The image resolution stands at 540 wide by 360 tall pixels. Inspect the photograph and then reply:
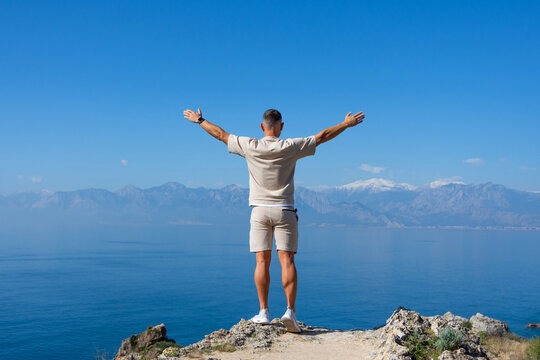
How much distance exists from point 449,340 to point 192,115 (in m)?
4.92

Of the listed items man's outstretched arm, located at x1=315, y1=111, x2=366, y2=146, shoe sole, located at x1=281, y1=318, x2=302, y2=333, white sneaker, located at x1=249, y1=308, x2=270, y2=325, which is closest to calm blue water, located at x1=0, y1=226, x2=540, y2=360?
white sneaker, located at x1=249, y1=308, x2=270, y2=325

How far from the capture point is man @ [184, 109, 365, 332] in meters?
6.75

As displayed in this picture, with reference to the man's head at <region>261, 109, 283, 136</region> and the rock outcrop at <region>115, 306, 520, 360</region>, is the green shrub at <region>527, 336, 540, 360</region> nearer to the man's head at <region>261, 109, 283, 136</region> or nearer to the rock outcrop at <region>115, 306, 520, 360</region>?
the rock outcrop at <region>115, 306, 520, 360</region>

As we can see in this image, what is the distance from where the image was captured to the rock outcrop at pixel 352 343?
19.7ft

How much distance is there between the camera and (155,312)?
93.6 meters

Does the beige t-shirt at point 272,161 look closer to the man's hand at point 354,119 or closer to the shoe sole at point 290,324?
the man's hand at point 354,119

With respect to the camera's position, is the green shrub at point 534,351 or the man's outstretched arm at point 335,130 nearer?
the green shrub at point 534,351

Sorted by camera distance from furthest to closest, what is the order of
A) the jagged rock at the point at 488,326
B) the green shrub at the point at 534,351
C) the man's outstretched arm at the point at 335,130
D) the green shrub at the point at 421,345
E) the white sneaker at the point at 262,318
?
the jagged rock at the point at 488,326 → the white sneaker at the point at 262,318 → the man's outstretched arm at the point at 335,130 → the green shrub at the point at 534,351 → the green shrub at the point at 421,345

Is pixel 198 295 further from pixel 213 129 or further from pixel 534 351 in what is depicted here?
pixel 534 351

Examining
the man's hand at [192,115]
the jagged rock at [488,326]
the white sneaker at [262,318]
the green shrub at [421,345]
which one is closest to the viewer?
the green shrub at [421,345]

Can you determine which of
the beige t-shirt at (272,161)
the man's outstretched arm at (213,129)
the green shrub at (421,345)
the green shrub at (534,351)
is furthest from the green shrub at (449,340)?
the man's outstretched arm at (213,129)

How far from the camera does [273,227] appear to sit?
6973mm

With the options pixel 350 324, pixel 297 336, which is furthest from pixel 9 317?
pixel 297 336

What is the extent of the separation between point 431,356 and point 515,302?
125m
